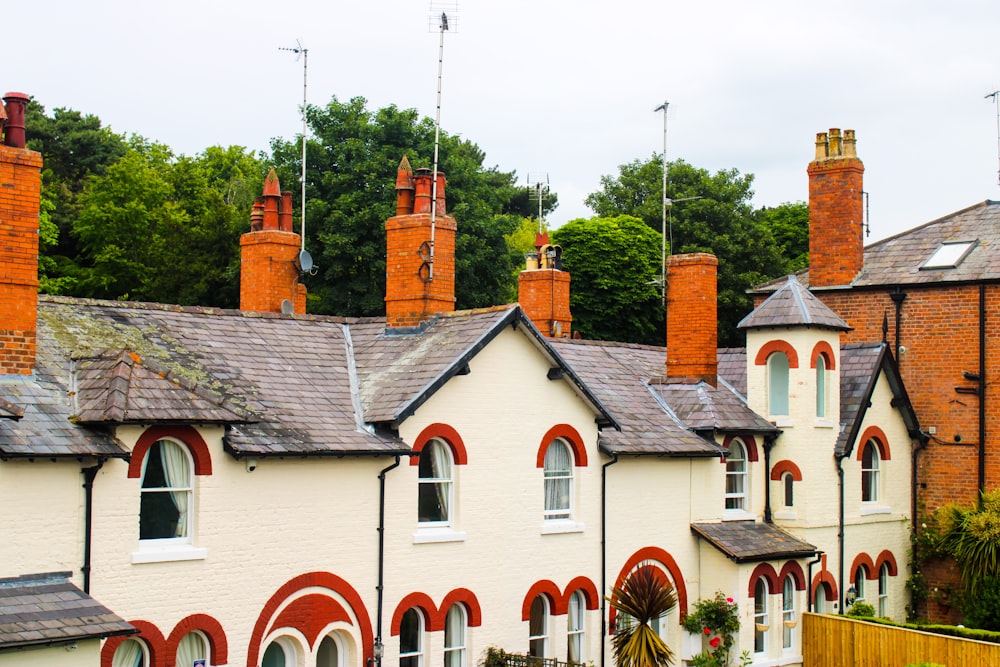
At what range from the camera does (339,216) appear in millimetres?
41969

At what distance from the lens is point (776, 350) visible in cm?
2881

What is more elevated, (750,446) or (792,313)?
(792,313)

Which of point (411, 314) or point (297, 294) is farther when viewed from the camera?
point (297, 294)

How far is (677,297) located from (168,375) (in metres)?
14.1

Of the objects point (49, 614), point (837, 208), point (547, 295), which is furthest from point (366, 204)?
point (49, 614)

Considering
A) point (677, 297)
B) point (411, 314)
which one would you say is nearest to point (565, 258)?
point (677, 297)

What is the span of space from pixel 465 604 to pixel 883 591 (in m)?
13.6

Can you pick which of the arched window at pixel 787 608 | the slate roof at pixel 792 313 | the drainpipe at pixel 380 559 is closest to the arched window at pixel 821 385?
the slate roof at pixel 792 313

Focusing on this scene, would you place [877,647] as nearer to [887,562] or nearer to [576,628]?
[887,562]

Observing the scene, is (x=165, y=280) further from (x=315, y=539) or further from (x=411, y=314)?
(x=315, y=539)

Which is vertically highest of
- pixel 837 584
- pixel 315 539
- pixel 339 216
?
pixel 339 216

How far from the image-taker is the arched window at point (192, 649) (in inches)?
727

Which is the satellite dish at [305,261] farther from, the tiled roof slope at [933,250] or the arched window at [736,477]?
the tiled roof slope at [933,250]

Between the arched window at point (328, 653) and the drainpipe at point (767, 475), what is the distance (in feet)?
39.5
